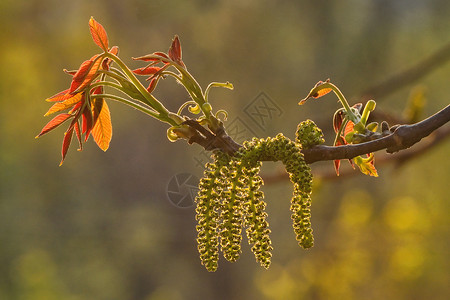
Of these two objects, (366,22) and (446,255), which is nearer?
(446,255)

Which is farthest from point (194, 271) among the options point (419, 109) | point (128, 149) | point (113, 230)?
point (419, 109)

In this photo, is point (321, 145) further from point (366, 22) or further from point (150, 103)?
point (366, 22)

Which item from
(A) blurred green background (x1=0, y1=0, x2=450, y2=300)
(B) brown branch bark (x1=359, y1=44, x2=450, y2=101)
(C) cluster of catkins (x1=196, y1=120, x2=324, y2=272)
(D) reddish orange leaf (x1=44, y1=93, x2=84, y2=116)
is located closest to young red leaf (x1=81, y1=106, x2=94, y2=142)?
(D) reddish orange leaf (x1=44, y1=93, x2=84, y2=116)

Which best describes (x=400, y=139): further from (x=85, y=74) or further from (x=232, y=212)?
(x=85, y=74)

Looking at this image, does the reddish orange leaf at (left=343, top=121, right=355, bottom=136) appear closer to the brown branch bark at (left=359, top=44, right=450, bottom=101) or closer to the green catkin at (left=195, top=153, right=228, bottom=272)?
the green catkin at (left=195, top=153, right=228, bottom=272)

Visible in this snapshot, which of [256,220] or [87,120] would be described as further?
[87,120]

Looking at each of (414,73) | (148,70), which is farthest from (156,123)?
(148,70)
